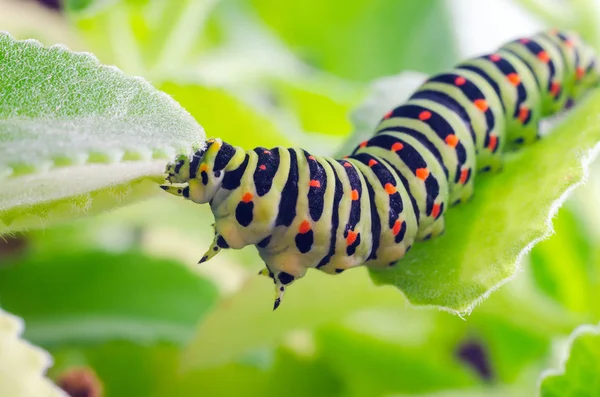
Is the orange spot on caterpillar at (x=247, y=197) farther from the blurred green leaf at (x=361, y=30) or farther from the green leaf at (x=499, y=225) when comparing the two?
the blurred green leaf at (x=361, y=30)

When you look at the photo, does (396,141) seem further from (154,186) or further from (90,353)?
(90,353)

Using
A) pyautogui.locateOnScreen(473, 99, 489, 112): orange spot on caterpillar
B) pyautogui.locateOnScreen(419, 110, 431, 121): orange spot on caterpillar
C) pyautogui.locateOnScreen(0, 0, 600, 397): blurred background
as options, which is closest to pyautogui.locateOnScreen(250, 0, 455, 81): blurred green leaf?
pyautogui.locateOnScreen(0, 0, 600, 397): blurred background

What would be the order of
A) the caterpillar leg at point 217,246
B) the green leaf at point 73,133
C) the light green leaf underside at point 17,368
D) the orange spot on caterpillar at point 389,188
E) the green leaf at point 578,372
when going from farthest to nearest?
the orange spot on caterpillar at point 389,188 < the caterpillar leg at point 217,246 < the green leaf at point 578,372 < the light green leaf underside at point 17,368 < the green leaf at point 73,133

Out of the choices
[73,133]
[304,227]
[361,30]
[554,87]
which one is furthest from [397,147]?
[361,30]

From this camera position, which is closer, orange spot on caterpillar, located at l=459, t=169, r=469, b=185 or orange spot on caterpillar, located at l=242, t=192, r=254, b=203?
orange spot on caterpillar, located at l=242, t=192, r=254, b=203

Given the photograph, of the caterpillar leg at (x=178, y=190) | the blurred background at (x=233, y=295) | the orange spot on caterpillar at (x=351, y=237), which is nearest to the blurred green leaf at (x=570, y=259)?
the blurred background at (x=233, y=295)

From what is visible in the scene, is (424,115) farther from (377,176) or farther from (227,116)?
(227,116)

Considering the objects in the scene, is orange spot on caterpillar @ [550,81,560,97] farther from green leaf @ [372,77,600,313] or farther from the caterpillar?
green leaf @ [372,77,600,313]
